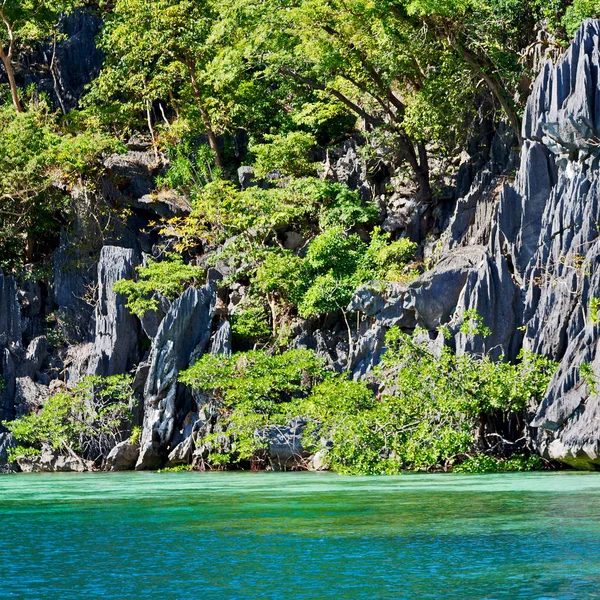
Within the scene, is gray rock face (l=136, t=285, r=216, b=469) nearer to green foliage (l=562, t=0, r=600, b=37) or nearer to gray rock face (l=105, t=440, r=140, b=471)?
gray rock face (l=105, t=440, r=140, b=471)

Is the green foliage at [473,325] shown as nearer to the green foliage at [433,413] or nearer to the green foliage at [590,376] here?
the green foliage at [433,413]

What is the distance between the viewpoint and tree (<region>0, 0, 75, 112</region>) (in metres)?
29.9

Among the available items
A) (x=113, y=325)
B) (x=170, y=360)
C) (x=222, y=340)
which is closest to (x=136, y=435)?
(x=170, y=360)

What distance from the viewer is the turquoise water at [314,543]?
5695mm

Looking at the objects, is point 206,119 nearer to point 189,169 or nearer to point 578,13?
point 189,169

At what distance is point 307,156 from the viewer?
26.9m

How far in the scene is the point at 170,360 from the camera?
73.2 feet

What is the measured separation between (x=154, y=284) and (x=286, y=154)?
5.22m

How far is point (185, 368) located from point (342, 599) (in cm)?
1733

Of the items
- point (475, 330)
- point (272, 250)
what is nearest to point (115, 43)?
point (272, 250)

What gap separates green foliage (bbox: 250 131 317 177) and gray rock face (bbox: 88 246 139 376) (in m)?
4.44

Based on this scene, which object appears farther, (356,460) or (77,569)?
(356,460)

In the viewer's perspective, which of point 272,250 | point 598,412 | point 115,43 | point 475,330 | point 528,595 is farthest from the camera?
point 115,43

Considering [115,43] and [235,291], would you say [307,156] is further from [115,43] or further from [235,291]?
[115,43]
